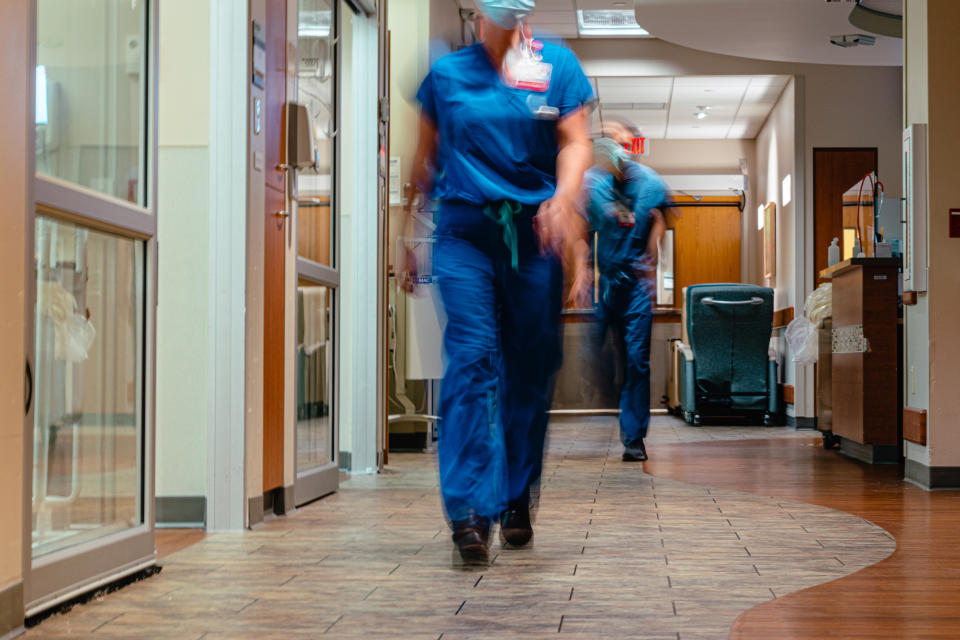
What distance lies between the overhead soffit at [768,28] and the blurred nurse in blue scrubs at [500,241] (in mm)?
5426

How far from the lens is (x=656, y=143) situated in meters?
13.7

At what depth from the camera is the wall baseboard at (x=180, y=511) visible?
333 cm

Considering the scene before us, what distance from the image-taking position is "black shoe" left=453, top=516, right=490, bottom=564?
2576mm

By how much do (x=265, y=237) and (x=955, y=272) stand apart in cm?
278

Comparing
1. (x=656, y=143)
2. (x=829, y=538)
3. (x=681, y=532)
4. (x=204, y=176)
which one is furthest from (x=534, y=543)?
(x=656, y=143)

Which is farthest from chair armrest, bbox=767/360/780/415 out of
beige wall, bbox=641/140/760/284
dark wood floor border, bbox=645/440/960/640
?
beige wall, bbox=641/140/760/284

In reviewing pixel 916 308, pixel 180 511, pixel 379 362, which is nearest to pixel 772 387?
pixel 916 308

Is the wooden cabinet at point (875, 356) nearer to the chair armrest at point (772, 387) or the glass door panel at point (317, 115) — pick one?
the glass door panel at point (317, 115)

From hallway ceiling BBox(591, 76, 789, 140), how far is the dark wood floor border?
492cm

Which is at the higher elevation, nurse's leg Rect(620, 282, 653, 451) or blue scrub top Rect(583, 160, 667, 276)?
blue scrub top Rect(583, 160, 667, 276)

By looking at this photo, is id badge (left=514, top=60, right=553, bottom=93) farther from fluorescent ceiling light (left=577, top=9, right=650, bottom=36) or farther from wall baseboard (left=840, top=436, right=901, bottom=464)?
fluorescent ceiling light (left=577, top=9, right=650, bottom=36)

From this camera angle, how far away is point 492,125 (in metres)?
2.74

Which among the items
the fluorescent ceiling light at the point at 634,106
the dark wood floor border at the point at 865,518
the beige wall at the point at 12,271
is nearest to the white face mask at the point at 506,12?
the beige wall at the point at 12,271

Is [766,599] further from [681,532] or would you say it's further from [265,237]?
[265,237]
